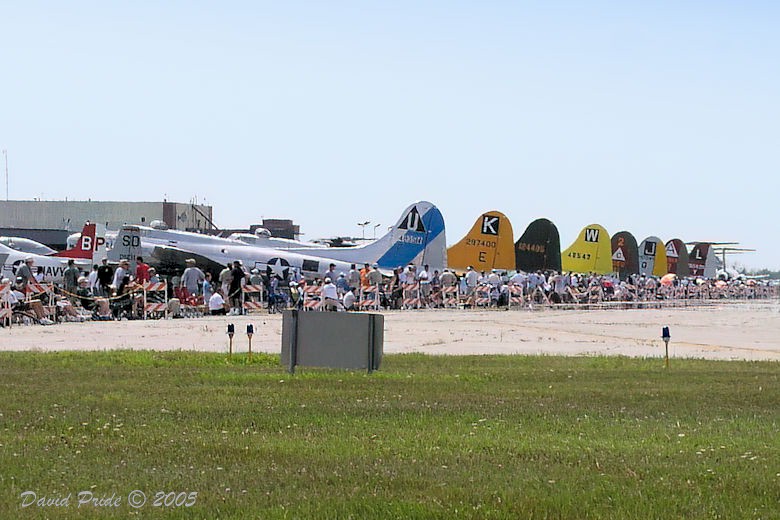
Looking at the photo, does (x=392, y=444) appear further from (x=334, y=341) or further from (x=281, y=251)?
(x=281, y=251)

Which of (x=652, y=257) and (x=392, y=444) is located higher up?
(x=652, y=257)

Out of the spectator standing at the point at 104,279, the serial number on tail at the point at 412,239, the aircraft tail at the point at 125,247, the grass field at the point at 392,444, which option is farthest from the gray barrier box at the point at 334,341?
the serial number on tail at the point at 412,239

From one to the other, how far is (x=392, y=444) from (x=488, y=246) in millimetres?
51683

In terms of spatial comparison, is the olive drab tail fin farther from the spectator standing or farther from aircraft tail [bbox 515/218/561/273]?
the spectator standing

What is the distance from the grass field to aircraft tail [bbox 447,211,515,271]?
4526cm

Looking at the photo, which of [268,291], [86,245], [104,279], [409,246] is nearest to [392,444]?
[104,279]

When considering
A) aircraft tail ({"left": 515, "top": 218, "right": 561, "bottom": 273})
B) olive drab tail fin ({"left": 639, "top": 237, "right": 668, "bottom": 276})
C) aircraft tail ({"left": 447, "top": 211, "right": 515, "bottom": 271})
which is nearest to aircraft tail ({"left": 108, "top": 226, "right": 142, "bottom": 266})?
aircraft tail ({"left": 447, "top": 211, "right": 515, "bottom": 271})

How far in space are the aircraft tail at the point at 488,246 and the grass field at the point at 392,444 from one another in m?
45.3

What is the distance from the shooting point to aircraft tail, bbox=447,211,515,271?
6056 centimetres

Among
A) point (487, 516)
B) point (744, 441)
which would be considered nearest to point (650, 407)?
point (744, 441)

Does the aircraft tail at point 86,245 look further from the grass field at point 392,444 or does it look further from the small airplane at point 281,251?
the grass field at point 392,444

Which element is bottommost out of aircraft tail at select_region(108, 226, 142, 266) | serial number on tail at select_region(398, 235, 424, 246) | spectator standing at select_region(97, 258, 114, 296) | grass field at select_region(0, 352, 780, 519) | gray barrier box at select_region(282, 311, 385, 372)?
grass field at select_region(0, 352, 780, 519)

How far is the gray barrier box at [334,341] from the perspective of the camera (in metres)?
14.9

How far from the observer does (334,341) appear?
49.2 feet
